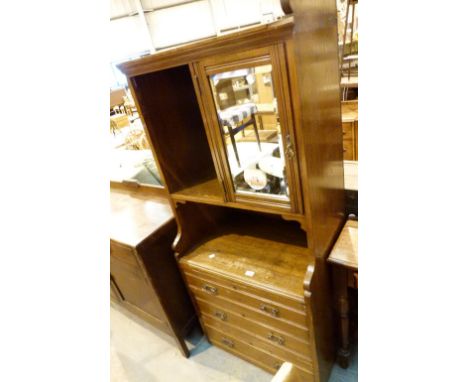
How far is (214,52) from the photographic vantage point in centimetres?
76

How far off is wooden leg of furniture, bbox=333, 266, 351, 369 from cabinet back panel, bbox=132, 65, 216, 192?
72 centimetres

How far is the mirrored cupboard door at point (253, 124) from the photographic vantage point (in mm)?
714

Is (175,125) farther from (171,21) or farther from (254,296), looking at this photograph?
(171,21)

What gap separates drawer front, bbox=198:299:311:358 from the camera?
1112 millimetres

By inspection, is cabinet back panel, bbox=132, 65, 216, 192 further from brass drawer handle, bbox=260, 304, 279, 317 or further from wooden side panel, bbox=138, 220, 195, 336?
brass drawer handle, bbox=260, 304, 279, 317

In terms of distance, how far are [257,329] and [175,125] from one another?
1034mm

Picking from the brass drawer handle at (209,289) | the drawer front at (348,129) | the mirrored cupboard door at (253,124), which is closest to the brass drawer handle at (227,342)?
the brass drawer handle at (209,289)

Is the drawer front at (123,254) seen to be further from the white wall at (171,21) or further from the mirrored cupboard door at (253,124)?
the white wall at (171,21)

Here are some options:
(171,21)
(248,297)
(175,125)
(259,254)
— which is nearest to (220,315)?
(248,297)
